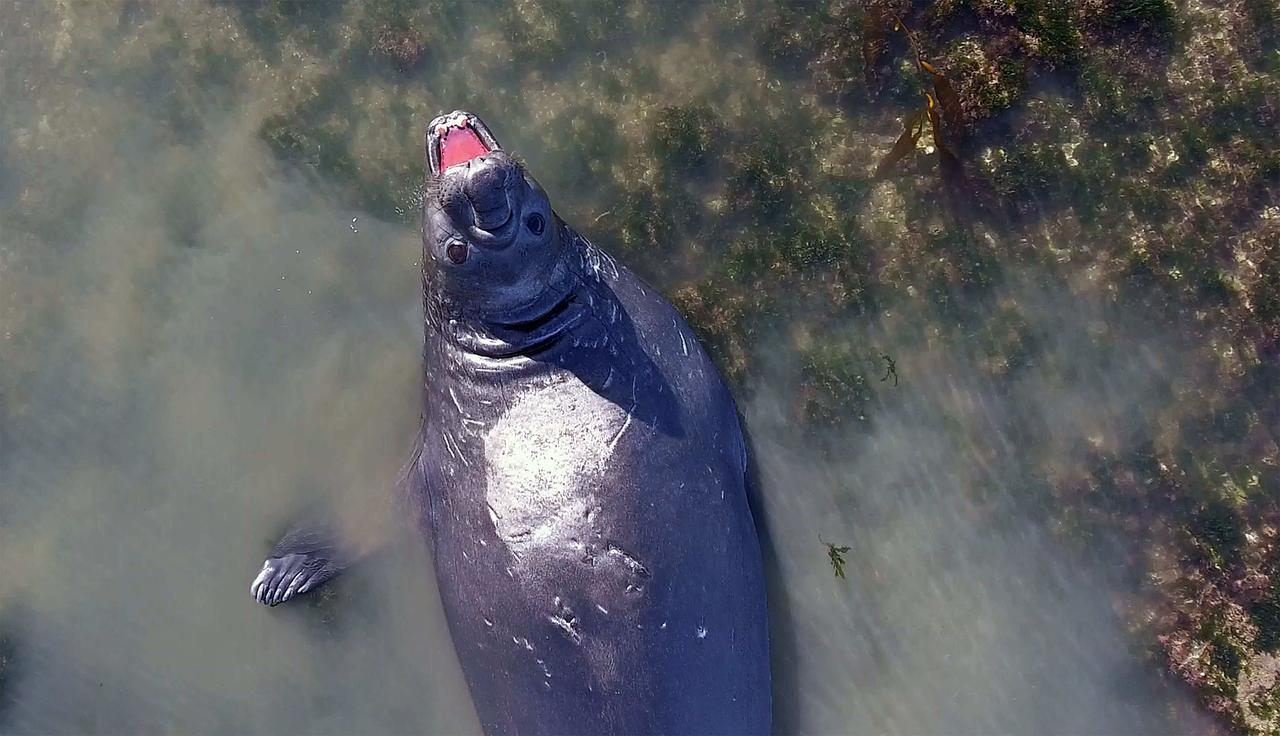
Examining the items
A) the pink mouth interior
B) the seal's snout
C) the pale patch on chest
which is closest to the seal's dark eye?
the seal's snout

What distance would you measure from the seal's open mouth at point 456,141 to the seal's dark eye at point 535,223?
2.53 feet

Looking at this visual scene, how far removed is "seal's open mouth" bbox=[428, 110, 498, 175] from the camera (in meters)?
5.78

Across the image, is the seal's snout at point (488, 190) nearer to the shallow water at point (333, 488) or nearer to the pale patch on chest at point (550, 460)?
the pale patch on chest at point (550, 460)

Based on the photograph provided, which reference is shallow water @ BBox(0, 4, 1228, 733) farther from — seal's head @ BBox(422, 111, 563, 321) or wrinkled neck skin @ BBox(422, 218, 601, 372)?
seal's head @ BBox(422, 111, 563, 321)

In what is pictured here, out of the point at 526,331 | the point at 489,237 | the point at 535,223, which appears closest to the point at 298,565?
the point at 526,331

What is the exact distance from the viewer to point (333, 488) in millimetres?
7098

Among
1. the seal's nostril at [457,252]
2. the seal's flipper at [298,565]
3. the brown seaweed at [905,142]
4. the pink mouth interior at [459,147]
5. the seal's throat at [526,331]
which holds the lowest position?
the seal's flipper at [298,565]

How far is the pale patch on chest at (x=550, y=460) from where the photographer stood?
5.56m

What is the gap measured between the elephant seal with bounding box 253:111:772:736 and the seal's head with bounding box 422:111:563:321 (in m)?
0.01

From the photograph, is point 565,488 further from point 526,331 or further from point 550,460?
point 526,331

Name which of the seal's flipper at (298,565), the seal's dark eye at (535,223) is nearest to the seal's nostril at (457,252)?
the seal's dark eye at (535,223)

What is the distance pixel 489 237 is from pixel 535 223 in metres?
0.36

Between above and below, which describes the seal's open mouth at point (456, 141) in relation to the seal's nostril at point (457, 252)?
above

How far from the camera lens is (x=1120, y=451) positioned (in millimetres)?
7203
